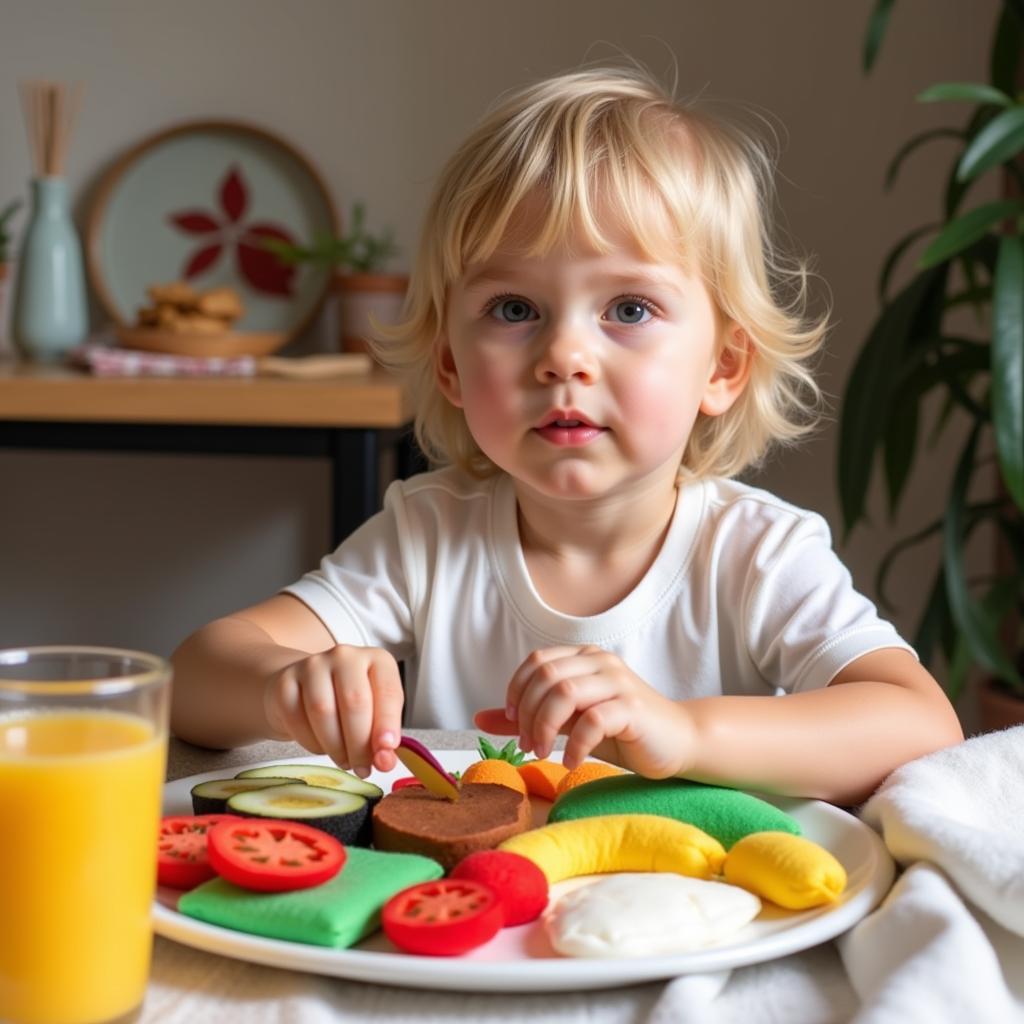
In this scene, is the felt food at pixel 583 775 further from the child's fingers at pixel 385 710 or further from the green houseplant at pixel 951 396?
the green houseplant at pixel 951 396

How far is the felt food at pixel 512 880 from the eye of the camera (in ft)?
1.89

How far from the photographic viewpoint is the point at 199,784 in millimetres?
744

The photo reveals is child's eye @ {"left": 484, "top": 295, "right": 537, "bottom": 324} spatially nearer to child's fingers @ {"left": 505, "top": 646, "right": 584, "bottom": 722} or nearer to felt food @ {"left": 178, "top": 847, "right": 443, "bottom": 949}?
child's fingers @ {"left": 505, "top": 646, "right": 584, "bottom": 722}

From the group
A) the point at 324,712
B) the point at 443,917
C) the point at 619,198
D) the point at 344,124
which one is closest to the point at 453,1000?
the point at 443,917

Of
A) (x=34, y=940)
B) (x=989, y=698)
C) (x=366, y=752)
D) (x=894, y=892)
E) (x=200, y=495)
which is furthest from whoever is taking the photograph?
(x=200, y=495)

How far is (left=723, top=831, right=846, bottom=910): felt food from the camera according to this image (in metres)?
0.60

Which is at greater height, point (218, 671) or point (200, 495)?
point (218, 671)

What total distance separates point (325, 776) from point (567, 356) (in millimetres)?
408

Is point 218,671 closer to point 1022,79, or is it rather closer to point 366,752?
point 366,752

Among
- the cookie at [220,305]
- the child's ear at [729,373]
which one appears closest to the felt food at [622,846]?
the child's ear at [729,373]

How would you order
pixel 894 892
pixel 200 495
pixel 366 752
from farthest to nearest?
pixel 200 495 → pixel 366 752 → pixel 894 892

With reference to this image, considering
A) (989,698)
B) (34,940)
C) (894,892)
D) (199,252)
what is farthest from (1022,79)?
(34,940)

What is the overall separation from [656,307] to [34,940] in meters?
0.74

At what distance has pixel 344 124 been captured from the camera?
2.76m
